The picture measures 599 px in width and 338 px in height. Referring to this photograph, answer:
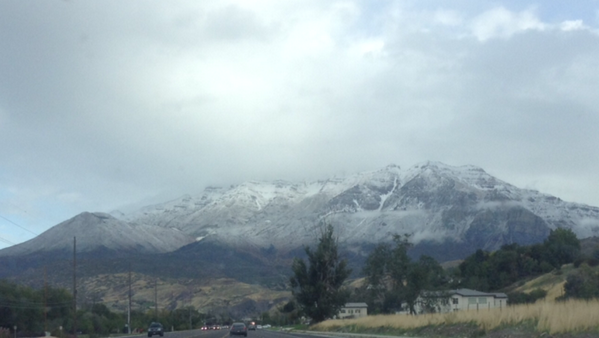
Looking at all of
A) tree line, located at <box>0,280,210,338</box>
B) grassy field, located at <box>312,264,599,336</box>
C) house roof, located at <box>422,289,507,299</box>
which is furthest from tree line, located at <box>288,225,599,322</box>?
tree line, located at <box>0,280,210,338</box>

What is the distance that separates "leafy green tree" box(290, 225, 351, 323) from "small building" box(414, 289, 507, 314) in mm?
10193

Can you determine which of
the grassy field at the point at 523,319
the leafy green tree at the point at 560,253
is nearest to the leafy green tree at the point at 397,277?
the leafy green tree at the point at 560,253

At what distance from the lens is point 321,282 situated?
86.7 metres

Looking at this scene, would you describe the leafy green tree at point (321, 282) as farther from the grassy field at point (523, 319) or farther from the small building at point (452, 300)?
the grassy field at point (523, 319)

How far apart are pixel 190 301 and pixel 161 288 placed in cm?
1463

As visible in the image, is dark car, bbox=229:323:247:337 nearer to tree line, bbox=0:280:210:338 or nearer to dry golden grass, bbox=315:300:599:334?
tree line, bbox=0:280:210:338

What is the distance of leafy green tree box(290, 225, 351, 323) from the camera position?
86.6m

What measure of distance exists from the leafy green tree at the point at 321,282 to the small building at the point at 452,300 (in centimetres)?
1019

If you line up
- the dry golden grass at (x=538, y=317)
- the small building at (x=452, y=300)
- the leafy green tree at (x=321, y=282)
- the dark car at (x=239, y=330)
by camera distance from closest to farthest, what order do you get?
the dry golden grass at (x=538, y=317)
the dark car at (x=239, y=330)
the leafy green tree at (x=321, y=282)
the small building at (x=452, y=300)

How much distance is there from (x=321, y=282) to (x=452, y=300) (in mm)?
18776

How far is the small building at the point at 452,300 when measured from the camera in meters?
88.8

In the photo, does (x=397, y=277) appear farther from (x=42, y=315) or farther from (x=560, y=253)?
(x=42, y=315)

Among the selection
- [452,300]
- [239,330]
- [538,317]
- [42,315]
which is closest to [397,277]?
[452,300]

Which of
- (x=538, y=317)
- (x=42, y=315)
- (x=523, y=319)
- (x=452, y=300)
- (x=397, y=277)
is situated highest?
(x=397, y=277)
